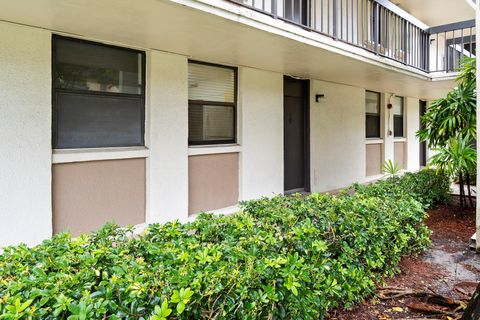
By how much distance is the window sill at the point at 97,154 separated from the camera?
14.1 ft

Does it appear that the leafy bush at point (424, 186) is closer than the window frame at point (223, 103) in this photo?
Yes

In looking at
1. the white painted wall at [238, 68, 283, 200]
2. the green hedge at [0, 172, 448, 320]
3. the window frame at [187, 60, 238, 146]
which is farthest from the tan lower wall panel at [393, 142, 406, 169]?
the green hedge at [0, 172, 448, 320]

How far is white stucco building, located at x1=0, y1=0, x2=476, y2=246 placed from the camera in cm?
388

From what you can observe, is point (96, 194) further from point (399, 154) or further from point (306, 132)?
point (399, 154)

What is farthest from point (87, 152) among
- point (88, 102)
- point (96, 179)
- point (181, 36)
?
point (181, 36)

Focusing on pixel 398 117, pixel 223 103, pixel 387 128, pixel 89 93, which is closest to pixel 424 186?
pixel 223 103

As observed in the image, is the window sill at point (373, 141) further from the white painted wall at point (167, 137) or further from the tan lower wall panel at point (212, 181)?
the white painted wall at point (167, 137)

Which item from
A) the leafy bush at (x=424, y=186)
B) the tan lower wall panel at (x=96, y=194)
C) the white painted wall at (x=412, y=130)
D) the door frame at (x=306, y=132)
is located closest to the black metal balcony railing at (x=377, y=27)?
the door frame at (x=306, y=132)

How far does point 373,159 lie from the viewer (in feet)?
34.8

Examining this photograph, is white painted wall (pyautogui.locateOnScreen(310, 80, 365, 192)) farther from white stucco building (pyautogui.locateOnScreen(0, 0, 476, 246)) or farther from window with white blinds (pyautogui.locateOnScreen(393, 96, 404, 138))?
window with white blinds (pyautogui.locateOnScreen(393, 96, 404, 138))

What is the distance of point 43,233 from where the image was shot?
412 centimetres

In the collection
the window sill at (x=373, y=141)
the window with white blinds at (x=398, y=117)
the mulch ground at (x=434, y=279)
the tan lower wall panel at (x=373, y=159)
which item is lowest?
the mulch ground at (x=434, y=279)

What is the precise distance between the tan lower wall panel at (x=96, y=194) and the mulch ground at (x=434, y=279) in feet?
10.8

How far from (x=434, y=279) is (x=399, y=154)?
919 cm
